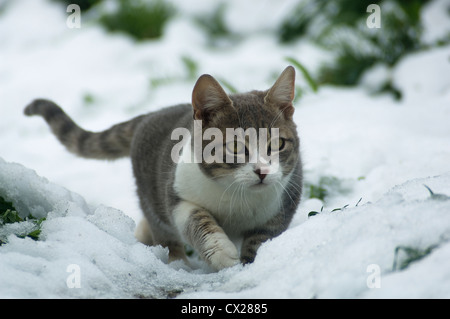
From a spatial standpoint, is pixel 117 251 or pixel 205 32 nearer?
pixel 117 251

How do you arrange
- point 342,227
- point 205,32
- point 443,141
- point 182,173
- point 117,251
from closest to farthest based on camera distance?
point 342,227, point 117,251, point 182,173, point 443,141, point 205,32

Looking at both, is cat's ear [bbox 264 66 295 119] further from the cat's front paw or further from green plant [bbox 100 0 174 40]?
green plant [bbox 100 0 174 40]

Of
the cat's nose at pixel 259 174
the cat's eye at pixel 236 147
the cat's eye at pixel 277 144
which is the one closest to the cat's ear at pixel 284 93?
the cat's eye at pixel 277 144

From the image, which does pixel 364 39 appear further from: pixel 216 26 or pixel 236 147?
pixel 236 147

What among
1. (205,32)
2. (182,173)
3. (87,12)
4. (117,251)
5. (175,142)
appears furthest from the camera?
(87,12)

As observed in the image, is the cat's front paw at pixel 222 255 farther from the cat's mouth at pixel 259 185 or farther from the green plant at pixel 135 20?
the green plant at pixel 135 20

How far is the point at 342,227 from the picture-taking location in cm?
148

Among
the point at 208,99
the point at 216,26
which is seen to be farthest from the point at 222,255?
the point at 216,26

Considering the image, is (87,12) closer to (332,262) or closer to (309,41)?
(309,41)

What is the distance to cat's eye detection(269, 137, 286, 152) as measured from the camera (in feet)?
6.93

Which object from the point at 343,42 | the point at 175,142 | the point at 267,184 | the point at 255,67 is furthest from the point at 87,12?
the point at 267,184

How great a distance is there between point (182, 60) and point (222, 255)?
3404 millimetres

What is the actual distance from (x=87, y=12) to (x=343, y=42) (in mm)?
3751

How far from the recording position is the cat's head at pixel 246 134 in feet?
6.61
